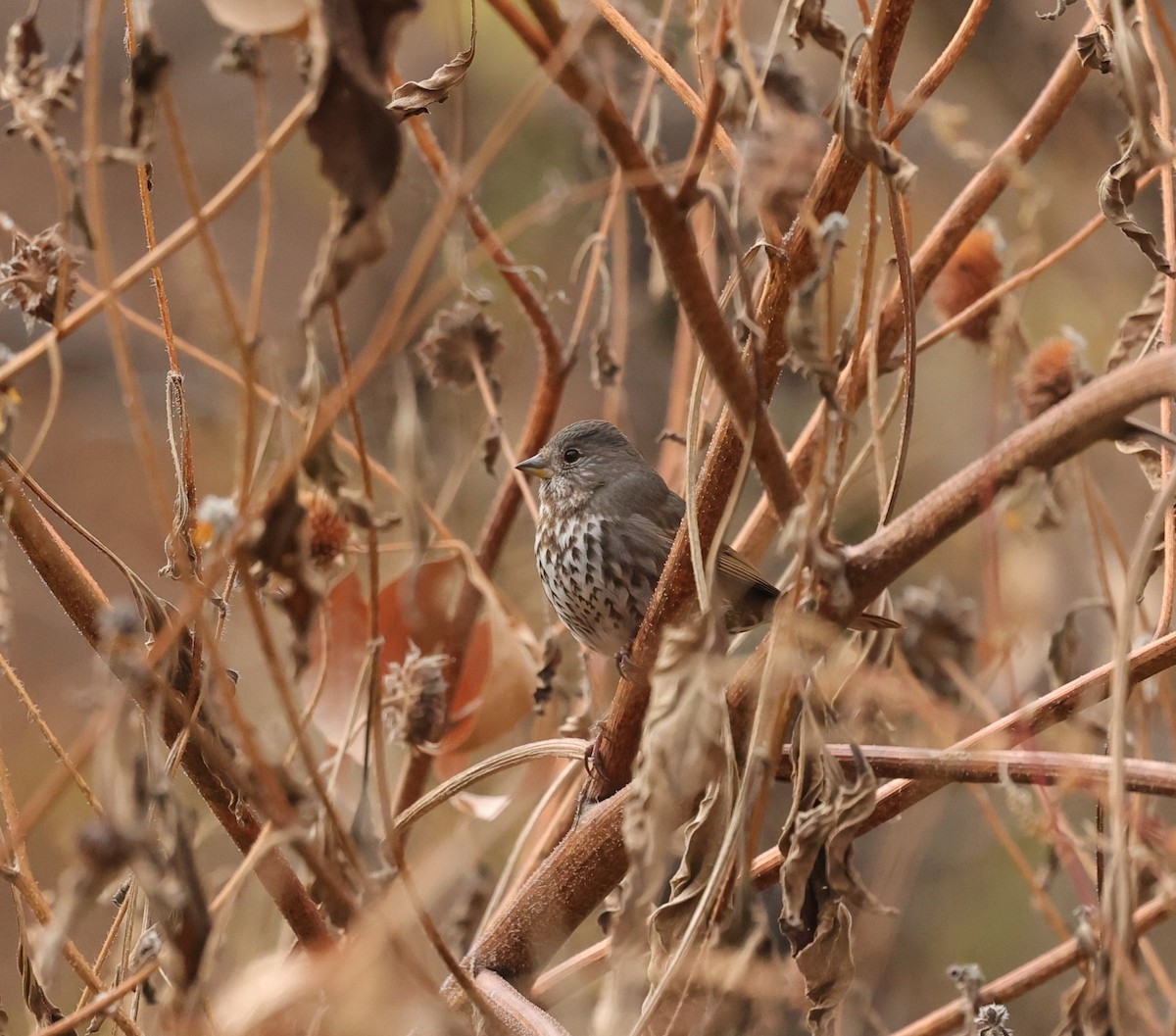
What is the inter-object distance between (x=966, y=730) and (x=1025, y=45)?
3680 millimetres

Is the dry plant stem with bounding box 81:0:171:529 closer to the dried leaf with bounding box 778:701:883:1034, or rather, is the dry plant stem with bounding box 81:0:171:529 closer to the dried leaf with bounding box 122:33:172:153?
the dried leaf with bounding box 122:33:172:153

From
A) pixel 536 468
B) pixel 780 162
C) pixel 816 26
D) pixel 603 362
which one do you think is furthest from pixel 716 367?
pixel 536 468

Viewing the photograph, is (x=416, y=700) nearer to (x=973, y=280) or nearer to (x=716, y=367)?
(x=716, y=367)

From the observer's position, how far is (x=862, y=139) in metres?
1.25

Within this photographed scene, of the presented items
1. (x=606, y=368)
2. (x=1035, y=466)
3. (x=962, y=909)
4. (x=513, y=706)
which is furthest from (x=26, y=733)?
(x=1035, y=466)

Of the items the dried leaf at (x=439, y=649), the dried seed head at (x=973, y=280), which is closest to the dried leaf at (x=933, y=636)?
the dried seed head at (x=973, y=280)

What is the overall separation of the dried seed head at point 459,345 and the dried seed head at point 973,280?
89 centimetres

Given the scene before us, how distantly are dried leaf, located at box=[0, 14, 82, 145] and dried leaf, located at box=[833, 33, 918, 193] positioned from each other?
2.45 feet

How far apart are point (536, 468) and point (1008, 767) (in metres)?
1.72

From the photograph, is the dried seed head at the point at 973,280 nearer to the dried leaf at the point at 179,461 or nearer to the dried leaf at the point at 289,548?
the dried leaf at the point at 179,461

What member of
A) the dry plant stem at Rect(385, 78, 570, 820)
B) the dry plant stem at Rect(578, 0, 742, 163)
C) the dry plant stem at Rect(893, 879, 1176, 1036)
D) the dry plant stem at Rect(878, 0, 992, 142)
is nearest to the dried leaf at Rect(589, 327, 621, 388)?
the dry plant stem at Rect(385, 78, 570, 820)

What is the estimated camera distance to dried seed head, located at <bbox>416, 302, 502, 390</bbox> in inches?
99.0

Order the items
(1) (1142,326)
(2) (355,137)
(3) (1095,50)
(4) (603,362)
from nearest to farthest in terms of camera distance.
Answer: (2) (355,137), (3) (1095,50), (1) (1142,326), (4) (603,362)

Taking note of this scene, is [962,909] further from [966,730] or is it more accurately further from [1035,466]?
[1035,466]
